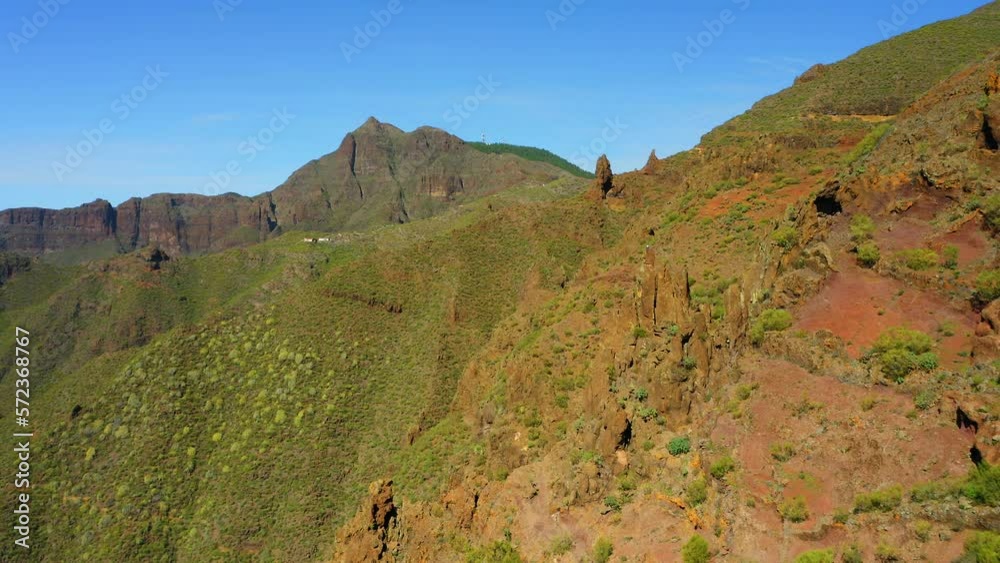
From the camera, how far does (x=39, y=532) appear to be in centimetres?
4772

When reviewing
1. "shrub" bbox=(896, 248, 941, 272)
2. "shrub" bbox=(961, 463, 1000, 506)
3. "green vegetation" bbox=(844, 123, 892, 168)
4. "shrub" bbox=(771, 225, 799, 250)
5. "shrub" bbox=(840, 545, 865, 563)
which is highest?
"green vegetation" bbox=(844, 123, 892, 168)

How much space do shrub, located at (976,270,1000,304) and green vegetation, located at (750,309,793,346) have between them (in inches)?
214

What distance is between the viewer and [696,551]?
627 inches

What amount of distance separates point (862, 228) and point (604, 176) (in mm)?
48125

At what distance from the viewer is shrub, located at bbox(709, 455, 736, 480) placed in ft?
58.3

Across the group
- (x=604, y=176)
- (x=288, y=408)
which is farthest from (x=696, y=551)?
(x=604, y=176)

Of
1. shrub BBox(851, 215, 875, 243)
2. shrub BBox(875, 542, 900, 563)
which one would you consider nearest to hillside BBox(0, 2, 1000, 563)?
shrub BBox(875, 542, 900, 563)

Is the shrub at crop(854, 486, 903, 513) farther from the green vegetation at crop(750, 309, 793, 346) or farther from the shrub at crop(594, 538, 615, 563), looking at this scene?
the green vegetation at crop(750, 309, 793, 346)

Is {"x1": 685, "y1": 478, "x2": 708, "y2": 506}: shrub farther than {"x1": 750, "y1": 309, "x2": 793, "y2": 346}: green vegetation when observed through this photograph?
No

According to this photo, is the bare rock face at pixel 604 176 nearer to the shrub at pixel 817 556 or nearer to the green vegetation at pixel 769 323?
the green vegetation at pixel 769 323

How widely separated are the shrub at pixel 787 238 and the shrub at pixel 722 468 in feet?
34.8

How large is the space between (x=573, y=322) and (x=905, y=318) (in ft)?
57.2

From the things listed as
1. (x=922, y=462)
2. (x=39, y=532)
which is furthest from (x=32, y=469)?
(x=922, y=462)

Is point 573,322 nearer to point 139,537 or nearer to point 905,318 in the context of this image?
point 905,318
